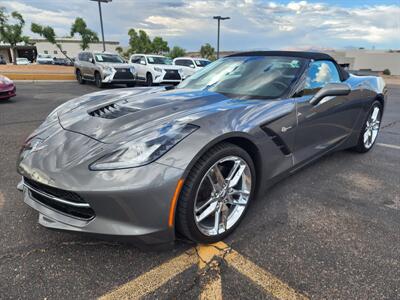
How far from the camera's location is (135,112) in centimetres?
243

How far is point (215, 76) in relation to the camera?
337 centimetres

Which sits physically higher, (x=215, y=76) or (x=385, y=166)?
(x=215, y=76)

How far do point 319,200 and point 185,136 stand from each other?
5.61 feet

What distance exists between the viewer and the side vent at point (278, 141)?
8.13 ft

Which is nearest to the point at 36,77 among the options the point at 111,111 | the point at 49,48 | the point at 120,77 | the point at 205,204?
the point at 120,77

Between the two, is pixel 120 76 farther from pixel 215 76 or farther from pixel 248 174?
pixel 248 174

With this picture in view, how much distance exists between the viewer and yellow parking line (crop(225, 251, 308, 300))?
180 centimetres

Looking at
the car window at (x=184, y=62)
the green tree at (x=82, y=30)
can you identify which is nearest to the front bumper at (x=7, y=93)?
the car window at (x=184, y=62)

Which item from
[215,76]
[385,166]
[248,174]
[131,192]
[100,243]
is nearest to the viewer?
[131,192]

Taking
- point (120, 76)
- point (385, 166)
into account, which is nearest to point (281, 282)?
point (385, 166)

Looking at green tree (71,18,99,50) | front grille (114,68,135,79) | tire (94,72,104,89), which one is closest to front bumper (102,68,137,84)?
front grille (114,68,135,79)

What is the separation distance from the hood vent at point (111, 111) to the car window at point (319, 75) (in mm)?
1706

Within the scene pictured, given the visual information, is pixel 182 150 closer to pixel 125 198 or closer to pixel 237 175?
pixel 125 198

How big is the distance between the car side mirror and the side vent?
1.98 feet
